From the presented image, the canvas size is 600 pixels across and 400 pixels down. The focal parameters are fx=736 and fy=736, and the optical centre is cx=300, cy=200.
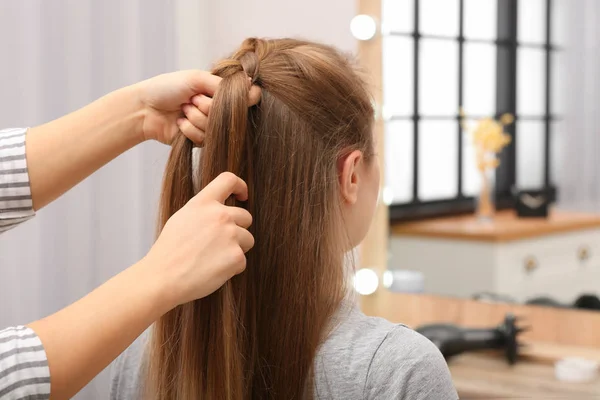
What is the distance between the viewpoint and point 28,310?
1289 mm

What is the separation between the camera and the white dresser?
5.74 feet

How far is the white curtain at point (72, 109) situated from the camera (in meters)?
1.26

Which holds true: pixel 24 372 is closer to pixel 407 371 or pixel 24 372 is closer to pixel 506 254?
pixel 407 371

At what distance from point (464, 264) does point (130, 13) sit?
1055 millimetres

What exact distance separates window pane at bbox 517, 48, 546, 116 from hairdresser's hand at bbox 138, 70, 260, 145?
42.9 inches

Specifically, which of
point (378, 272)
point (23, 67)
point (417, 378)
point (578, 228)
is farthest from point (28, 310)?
point (578, 228)

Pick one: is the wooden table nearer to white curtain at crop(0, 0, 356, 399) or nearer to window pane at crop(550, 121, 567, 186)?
window pane at crop(550, 121, 567, 186)

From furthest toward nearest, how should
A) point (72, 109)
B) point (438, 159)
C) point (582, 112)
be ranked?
1. point (438, 159)
2. point (582, 112)
3. point (72, 109)

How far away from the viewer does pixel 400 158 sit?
2.01 meters

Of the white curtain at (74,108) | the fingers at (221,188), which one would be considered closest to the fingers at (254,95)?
the fingers at (221,188)

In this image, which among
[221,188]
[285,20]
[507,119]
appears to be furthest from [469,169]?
[221,188]

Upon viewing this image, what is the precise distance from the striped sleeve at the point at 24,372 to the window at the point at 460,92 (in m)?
1.43

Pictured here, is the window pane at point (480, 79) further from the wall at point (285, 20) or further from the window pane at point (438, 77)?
the wall at point (285, 20)

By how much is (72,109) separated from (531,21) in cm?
110
